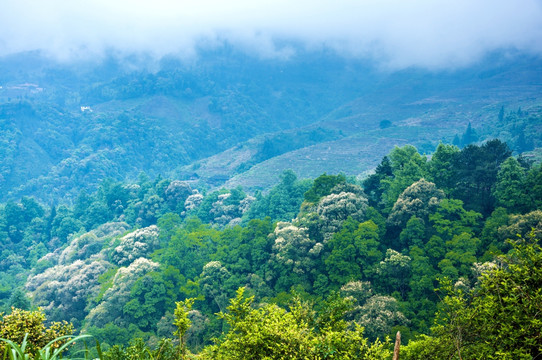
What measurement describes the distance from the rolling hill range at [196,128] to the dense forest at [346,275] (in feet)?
202

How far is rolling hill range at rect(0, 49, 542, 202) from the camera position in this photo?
119438 mm

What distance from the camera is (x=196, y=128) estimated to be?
178250 mm

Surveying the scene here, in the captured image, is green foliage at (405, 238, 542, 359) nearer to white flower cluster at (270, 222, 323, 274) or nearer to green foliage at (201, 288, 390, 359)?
green foliage at (201, 288, 390, 359)

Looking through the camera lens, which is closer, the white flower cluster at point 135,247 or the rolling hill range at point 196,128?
the white flower cluster at point 135,247

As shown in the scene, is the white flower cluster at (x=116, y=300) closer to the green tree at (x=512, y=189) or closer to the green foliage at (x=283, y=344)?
the green foliage at (x=283, y=344)

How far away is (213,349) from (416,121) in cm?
14051

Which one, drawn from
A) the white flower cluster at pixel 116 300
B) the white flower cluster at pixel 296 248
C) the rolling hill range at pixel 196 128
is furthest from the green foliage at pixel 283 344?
the rolling hill range at pixel 196 128

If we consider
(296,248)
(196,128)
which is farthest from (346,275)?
(196,128)

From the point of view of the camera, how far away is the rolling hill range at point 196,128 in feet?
392

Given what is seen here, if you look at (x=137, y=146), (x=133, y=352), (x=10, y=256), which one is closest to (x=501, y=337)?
(x=133, y=352)

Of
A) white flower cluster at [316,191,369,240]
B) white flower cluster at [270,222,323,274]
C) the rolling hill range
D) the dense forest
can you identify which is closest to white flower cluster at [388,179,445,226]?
the dense forest

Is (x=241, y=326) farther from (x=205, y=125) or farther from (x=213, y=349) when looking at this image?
(x=205, y=125)

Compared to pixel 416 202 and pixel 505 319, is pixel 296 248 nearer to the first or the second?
pixel 416 202

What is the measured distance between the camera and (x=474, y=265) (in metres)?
25.7
